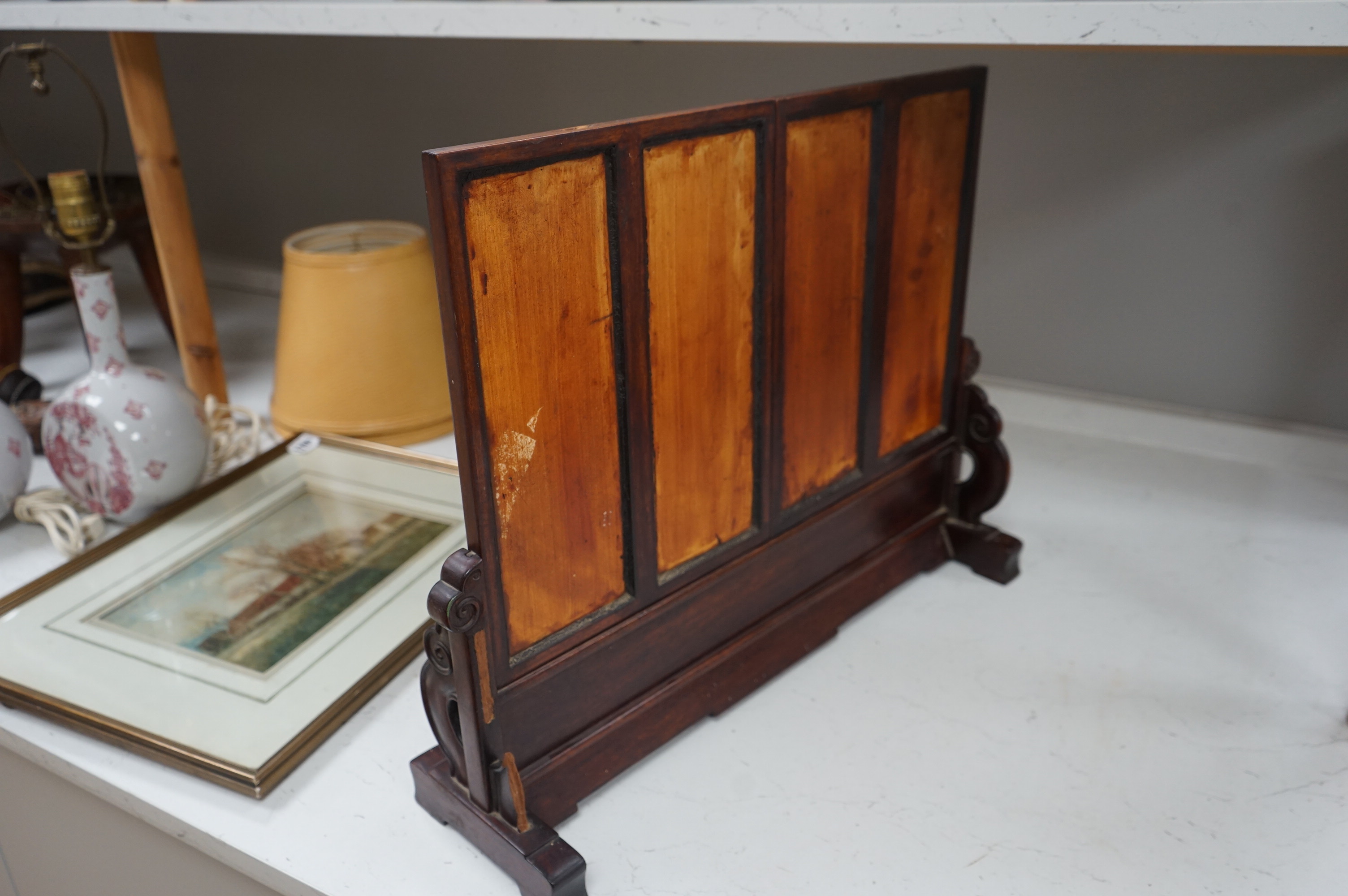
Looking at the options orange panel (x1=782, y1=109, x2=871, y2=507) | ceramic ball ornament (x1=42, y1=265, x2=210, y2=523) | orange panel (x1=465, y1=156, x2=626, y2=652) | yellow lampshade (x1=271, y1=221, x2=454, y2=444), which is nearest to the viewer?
orange panel (x1=465, y1=156, x2=626, y2=652)

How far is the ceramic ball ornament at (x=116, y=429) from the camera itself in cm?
Result: 109

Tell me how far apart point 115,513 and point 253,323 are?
779 millimetres

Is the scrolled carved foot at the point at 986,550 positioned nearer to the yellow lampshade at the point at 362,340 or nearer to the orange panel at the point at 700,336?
the orange panel at the point at 700,336

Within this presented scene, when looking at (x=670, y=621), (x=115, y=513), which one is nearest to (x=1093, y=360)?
(x=670, y=621)

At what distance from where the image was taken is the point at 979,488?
104 cm

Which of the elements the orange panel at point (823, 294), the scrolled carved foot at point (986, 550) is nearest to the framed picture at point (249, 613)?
the orange panel at point (823, 294)

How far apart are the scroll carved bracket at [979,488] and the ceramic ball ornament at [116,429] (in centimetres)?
81

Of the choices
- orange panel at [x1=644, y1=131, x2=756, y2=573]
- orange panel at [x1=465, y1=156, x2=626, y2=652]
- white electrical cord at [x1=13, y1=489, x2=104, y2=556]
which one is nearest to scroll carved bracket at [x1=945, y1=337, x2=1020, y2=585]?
orange panel at [x1=644, y1=131, x2=756, y2=573]

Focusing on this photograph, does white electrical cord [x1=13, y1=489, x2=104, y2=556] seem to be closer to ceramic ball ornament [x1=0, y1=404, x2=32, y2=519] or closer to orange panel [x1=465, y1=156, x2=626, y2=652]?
ceramic ball ornament [x1=0, y1=404, x2=32, y2=519]

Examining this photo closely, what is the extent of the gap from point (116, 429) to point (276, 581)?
241mm

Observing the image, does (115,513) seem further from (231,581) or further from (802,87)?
(802,87)

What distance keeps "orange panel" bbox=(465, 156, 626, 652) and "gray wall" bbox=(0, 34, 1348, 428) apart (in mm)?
827

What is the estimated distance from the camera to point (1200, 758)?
0.80 metres

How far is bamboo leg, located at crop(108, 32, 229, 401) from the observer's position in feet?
4.17
